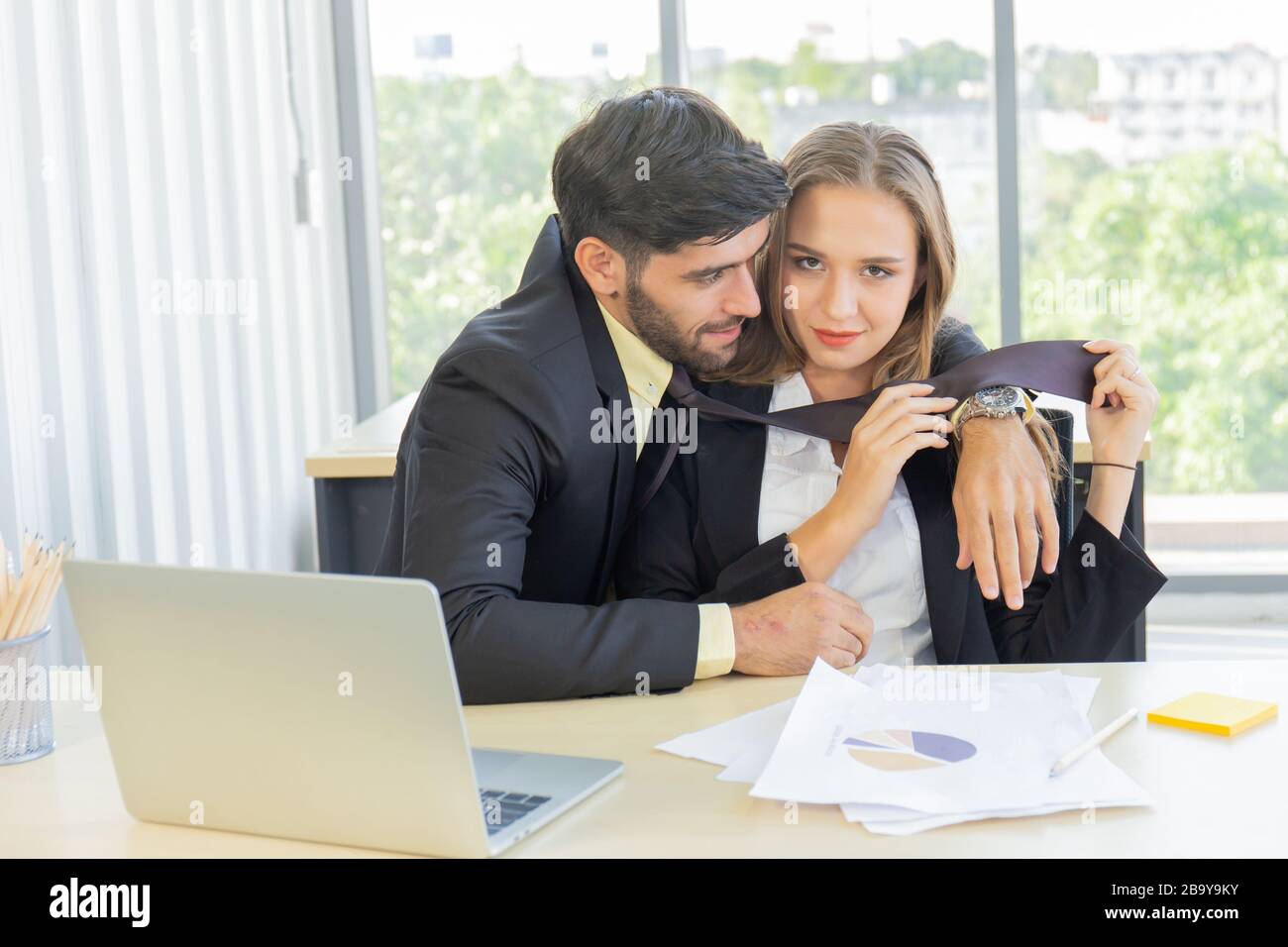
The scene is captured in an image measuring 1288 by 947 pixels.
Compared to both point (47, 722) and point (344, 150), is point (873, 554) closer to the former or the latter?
point (47, 722)

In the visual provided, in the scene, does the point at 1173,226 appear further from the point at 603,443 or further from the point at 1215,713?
→ the point at 1215,713

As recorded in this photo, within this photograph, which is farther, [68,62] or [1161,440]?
[1161,440]

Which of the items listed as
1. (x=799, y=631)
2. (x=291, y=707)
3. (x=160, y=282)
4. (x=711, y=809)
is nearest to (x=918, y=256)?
(x=799, y=631)

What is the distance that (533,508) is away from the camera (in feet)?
5.14

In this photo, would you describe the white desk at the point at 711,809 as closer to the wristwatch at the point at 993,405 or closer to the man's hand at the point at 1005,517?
the man's hand at the point at 1005,517

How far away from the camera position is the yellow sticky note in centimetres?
118

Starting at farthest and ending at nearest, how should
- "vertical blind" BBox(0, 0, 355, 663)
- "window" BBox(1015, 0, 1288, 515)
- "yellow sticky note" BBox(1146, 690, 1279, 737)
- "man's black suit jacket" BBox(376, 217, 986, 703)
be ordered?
"window" BBox(1015, 0, 1288, 515) < "vertical blind" BBox(0, 0, 355, 663) < "man's black suit jacket" BBox(376, 217, 986, 703) < "yellow sticky note" BBox(1146, 690, 1279, 737)

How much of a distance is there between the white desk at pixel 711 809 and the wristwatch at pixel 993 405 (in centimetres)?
40

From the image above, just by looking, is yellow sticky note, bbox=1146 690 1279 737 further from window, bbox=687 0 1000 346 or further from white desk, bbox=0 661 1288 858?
window, bbox=687 0 1000 346

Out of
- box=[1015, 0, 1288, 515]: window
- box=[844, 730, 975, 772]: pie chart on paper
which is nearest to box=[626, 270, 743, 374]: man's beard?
box=[844, 730, 975, 772]: pie chart on paper

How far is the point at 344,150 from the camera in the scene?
3742mm

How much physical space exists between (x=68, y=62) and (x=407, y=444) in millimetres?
917

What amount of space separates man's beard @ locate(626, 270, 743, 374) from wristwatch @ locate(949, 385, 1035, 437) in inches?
12.3
